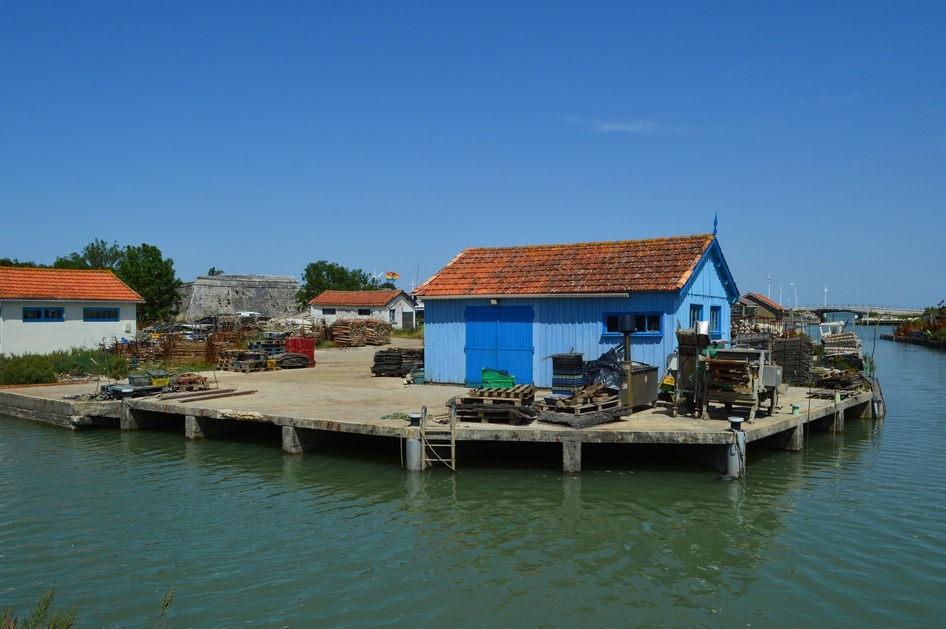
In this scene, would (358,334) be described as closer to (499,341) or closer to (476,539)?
(499,341)

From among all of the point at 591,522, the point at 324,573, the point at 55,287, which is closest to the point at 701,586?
the point at 591,522

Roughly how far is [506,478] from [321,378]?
12.9m

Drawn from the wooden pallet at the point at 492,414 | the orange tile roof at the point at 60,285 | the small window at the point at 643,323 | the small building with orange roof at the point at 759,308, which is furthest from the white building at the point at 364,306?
the wooden pallet at the point at 492,414

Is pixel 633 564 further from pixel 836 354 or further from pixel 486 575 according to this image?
pixel 836 354

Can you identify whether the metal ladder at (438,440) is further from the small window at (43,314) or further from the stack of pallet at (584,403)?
the small window at (43,314)

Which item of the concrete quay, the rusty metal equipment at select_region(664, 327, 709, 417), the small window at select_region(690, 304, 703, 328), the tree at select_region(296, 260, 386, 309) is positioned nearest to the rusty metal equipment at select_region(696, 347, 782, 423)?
the rusty metal equipment at select_region(664, 327, 709, 417)

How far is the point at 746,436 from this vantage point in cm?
1368

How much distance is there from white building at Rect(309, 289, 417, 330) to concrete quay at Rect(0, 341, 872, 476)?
3663 centimetres

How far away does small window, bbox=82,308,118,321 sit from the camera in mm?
32094

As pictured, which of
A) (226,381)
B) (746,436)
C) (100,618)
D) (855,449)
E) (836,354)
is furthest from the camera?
(836,354)

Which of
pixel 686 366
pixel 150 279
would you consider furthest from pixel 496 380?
pixel 150 279

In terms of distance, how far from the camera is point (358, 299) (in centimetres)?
6325

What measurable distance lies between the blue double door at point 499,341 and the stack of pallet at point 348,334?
88.3 ft

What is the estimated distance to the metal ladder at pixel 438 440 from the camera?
46.2 ft
